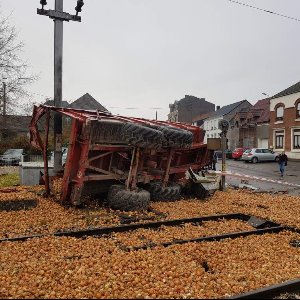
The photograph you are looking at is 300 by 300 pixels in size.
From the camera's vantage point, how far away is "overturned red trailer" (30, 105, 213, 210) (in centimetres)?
900

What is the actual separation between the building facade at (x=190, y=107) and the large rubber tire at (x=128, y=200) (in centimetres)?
8371

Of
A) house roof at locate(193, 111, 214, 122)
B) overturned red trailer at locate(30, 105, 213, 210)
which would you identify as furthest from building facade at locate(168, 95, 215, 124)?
overturned red trailer at locate(30, 105, 213, 210)

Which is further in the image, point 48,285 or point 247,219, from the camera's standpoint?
point 247,219

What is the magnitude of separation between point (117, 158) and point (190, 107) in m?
84.2

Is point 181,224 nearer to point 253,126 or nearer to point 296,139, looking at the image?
point 296,139

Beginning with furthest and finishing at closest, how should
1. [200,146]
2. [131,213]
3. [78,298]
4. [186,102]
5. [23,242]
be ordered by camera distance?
[186,102]
[200,146]
[131,213]
[23,242]
[78,298]

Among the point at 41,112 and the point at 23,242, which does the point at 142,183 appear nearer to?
the point at 41,112

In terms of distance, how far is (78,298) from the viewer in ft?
13.1

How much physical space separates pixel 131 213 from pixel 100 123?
2.24m

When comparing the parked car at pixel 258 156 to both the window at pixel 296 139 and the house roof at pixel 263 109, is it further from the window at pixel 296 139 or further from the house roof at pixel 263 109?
the house roof at pixel 263 109

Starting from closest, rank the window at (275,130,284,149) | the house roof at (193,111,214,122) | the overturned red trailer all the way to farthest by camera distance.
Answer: the overturned red trailer → the window at (275,130,284,149) → the house roof at (193,111,214,122)

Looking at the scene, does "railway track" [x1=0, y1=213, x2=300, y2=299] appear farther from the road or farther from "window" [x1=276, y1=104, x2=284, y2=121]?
"window" [x1=276, y1=104, x2=284, y2=121]

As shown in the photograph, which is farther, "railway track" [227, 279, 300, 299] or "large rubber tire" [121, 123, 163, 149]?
"large rubber tire" [121, 123, 163, 149]

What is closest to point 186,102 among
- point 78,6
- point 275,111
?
point 275,111
